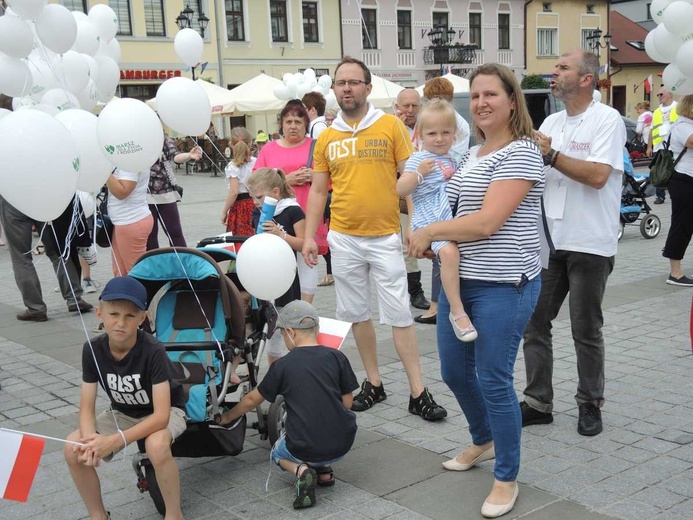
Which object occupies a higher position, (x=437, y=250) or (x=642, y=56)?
(x=642, y=56)

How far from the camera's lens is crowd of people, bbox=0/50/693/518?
139 inches

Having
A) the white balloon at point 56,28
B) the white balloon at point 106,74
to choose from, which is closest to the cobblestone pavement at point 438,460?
the white balloon at point 56,28

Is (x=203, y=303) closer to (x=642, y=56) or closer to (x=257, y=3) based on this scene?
(x=257, y=3)

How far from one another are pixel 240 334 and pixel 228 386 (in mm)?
345

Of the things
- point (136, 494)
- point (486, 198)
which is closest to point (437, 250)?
point (486, 198)

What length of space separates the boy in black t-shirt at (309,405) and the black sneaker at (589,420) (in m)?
1.42

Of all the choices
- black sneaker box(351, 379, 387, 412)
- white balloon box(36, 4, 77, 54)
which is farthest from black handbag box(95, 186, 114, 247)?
black sneaker box(351, 379, 387, 412)

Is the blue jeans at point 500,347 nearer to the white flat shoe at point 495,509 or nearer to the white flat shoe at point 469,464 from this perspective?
the white flat shoe at point 495,509

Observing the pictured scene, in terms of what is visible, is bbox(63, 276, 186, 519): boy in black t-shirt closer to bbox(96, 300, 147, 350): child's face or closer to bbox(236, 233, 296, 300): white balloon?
bbox(96, 300, 147, 350): child's face

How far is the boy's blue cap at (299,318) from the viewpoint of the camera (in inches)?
157

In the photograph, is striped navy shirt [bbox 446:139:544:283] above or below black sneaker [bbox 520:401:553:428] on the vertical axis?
above

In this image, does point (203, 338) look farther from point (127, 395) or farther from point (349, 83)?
point (349, 83)

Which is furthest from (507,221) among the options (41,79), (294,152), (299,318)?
(41,79)

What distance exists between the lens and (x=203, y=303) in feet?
15.1
